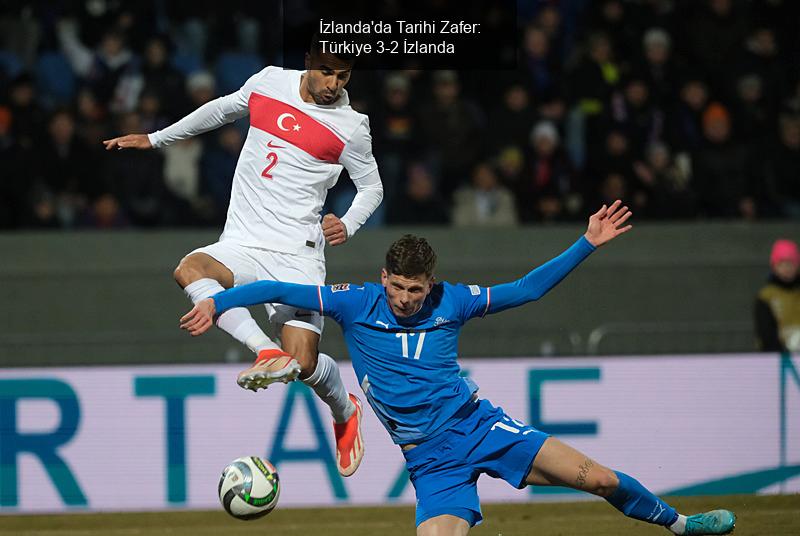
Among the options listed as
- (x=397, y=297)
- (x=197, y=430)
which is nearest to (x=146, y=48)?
(x=197, y=430)

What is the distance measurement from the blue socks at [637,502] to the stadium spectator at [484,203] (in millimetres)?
6315

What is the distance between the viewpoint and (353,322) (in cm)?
670

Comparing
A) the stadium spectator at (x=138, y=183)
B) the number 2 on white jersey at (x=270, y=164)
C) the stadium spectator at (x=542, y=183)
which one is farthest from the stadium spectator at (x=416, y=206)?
the number 2 on white jersey at (x=270, y=164)

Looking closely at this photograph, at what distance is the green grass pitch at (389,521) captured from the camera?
914 centimetres

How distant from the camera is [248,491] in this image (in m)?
6.99

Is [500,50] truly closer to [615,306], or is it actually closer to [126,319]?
[615,306]

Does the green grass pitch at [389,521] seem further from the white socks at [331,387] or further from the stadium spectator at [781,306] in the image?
the white socks at [331,387]

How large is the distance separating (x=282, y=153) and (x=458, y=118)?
6.19 meters

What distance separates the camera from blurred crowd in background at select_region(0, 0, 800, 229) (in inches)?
503

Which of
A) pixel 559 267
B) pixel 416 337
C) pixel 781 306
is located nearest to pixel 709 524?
pixel 559 267

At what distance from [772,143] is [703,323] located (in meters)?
2.42

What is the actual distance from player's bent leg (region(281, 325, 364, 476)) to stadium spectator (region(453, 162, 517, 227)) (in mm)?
5261

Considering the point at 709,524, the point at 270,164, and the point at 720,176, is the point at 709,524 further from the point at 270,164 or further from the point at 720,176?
the point at 720,176

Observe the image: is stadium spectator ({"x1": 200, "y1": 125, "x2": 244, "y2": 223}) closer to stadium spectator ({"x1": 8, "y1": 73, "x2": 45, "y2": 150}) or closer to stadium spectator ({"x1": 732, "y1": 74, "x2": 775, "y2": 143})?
stadium spectator ({"x1": 8, "y1": 73, "x2": 45, "y2": 150})
